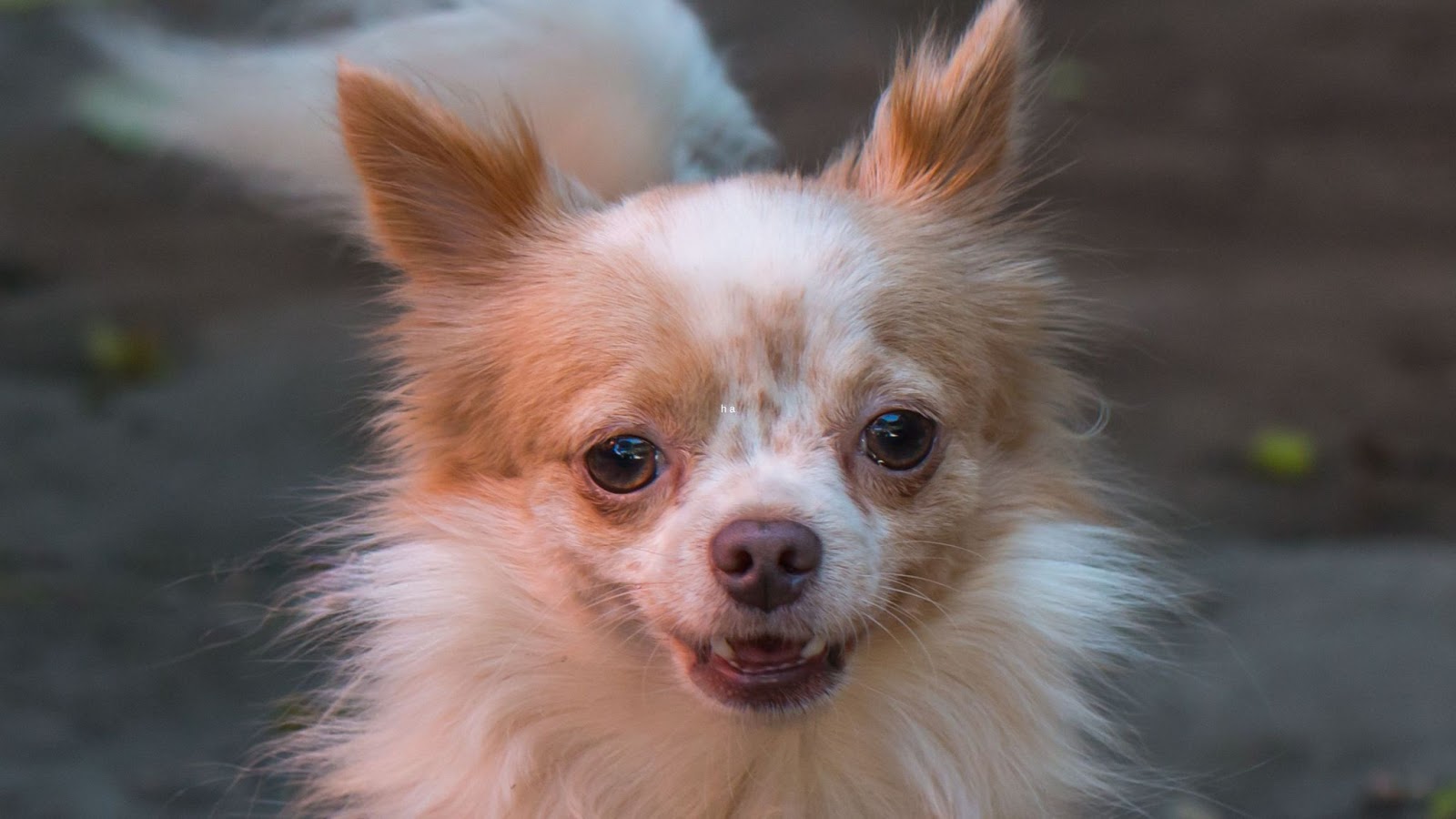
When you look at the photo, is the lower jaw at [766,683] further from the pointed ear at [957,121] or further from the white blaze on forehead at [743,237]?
the pointed ear at [957,121]

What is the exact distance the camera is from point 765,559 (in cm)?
266

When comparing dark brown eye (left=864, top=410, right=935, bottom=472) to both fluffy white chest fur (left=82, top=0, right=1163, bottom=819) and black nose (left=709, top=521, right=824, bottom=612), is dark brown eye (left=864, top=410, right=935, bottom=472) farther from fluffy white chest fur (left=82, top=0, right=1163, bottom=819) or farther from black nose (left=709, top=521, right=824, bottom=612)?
black nose (left=709, top=521, right=824, bottom=612)

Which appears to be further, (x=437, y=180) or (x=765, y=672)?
(x=437, y=180)

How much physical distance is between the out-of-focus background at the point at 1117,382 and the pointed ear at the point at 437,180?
2.27 feet

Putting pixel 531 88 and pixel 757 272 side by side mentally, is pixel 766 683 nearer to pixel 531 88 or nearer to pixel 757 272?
pixel 757 272

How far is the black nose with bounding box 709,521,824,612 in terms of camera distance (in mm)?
2666

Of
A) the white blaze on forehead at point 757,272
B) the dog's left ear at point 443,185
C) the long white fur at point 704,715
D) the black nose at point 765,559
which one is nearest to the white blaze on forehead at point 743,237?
the white blaze on forehead at point 757,272

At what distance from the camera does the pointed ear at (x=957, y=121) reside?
132 inches

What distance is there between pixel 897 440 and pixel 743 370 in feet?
1.11

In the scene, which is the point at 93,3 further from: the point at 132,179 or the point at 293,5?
the point at 293,5

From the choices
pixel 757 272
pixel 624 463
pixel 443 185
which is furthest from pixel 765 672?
pixel 443 185

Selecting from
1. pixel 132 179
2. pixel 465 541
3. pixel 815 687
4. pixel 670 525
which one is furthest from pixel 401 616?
pixel 132 179

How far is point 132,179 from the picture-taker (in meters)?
8.02

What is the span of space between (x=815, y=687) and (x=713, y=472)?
46 centimetres
